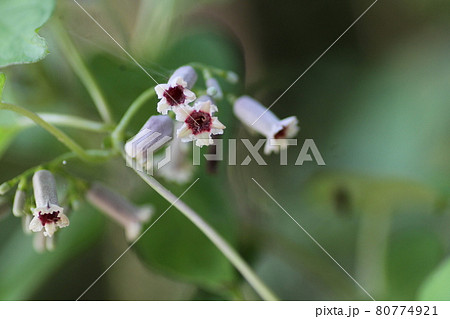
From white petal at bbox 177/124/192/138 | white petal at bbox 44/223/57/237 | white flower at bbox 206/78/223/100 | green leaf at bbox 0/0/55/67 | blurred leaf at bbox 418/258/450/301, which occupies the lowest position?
blurred leaf at bbox 418/258/450/301

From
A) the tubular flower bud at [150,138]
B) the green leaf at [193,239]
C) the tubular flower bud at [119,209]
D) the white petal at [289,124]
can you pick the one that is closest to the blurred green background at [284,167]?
the green leaf at [193,239]

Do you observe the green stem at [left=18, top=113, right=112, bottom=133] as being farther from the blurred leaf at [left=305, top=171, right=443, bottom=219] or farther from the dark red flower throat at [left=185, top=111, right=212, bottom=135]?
the blurred leaf at [left=305, top=171, right=443, bottom=219]

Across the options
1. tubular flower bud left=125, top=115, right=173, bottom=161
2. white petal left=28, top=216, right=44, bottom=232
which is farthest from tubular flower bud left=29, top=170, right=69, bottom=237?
tubular flower bud left=125, top=115, right=173, bottom=161

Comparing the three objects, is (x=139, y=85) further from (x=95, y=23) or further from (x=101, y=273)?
(x=101, y=273)

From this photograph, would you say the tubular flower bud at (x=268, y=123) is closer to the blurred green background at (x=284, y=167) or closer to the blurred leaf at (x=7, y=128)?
the blurred green background at (x=284, y=167)

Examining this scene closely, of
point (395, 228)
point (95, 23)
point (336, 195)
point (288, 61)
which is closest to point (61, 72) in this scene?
point (95, 23)

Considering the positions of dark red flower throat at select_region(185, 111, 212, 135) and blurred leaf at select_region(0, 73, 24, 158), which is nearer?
dark red flower throat at select_region(185, 111, 212, 135)
